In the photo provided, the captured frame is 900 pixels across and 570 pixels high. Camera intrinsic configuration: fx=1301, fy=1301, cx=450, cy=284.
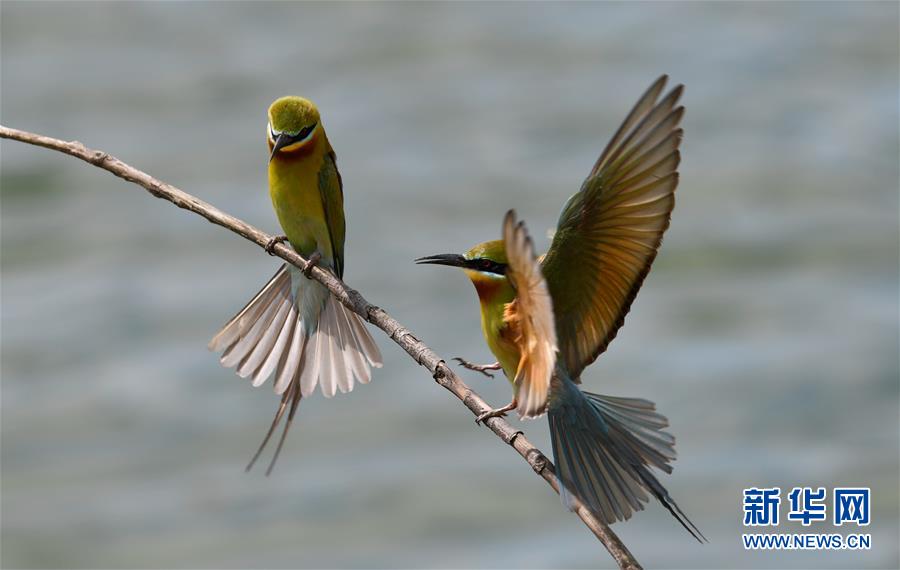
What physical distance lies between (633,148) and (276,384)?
1.12 metres

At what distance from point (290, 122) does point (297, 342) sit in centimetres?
52

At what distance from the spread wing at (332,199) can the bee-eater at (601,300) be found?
2.39ft

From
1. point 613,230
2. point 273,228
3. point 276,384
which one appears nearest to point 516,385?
point 613,230

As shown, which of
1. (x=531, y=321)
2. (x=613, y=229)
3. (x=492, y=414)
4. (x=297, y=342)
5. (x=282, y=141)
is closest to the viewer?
(x=531, y=321)

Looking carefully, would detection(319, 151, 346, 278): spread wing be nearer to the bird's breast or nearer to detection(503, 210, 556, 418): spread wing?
the bird's breast

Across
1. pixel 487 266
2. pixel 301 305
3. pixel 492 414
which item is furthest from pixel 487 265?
pixel 301 305

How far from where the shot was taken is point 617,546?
5.88 feet

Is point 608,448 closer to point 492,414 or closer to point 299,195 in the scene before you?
point 492,414

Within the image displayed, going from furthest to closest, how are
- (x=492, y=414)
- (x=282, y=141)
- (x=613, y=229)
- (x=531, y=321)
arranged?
(x=282, y=141), (x=613, y=229), (x=492, y=414), (x=531, y=321)

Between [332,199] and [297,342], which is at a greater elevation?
[332,199]

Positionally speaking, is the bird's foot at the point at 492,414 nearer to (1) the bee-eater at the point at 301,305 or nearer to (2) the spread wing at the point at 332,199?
(1) the bee-eater at the point at 301,305

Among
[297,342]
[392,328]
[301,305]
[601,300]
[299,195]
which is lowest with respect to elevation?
[392,328]

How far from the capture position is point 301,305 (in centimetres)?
316

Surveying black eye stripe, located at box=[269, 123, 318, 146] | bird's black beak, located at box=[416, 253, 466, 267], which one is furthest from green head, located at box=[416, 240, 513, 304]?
black eye stripe, located at box=[269, 123, 318, 146]
